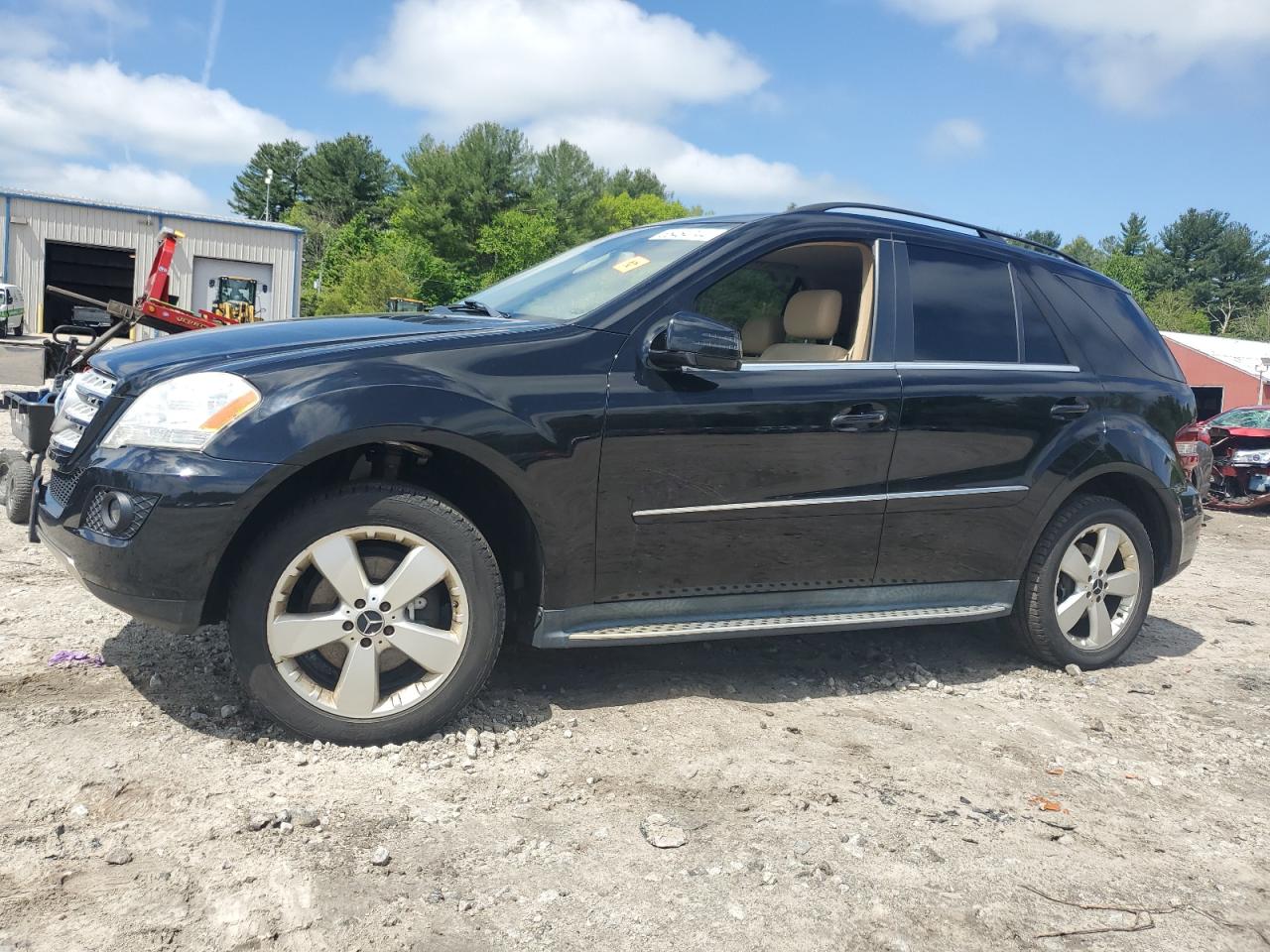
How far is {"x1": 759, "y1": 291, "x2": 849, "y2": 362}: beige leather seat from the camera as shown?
416 cm

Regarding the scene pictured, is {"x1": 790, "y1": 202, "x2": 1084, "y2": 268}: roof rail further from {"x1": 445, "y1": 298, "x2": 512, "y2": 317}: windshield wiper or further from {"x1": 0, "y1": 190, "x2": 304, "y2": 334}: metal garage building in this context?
{"x1": 0, "y1": 190, "x2": 304, "y2": 334}: metal garage building

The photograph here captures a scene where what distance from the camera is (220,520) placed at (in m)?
2.95

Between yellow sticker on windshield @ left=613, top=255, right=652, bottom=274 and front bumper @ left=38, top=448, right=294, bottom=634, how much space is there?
5.02ft

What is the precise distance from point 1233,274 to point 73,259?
83046 mm

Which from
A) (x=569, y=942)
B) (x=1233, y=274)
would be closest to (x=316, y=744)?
(x=569, y=942)

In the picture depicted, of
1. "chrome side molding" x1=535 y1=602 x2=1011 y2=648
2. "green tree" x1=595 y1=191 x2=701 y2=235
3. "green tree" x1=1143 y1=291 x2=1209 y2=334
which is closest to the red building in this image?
"green tree" x1=1143 y1=291 x2=1209 y2=334

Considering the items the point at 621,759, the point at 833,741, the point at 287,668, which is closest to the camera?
the point at 287,668

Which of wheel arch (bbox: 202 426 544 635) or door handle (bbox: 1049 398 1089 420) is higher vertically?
door handle (bbox: 1049 398 1089 420)

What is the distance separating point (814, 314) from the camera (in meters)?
4.36

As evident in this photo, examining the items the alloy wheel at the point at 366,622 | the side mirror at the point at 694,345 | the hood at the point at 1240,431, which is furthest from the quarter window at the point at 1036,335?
the hood at the point at 1240,431

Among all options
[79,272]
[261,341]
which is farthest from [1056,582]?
[79,272]

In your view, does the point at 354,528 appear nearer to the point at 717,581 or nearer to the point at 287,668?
the point at 287,668

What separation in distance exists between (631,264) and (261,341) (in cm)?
140

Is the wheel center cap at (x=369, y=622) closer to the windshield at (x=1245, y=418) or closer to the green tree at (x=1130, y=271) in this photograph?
the windshield at (x=1245, y=418)
